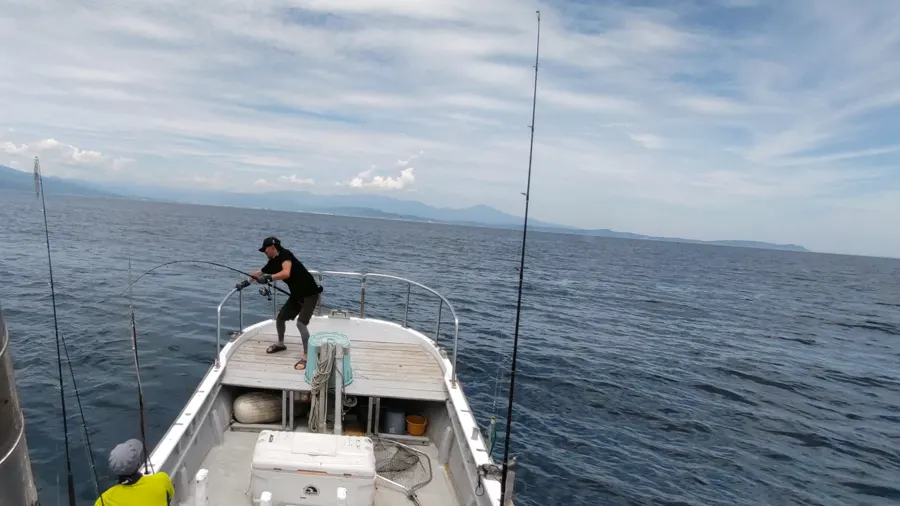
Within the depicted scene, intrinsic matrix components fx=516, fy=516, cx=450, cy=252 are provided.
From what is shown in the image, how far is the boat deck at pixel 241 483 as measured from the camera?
5531 mm

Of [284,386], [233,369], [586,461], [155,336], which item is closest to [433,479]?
[284,386]

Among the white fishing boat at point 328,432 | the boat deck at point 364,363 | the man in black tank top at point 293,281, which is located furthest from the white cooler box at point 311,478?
the man in black tank top at point 293,281

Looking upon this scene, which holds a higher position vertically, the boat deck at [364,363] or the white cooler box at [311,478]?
the boat deck at [364,363]

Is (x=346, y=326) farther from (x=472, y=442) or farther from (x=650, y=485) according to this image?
(x=650, y=485)

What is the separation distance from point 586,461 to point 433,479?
5479 mm

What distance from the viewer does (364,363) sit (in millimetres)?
8180

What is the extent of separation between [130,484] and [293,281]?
420cm

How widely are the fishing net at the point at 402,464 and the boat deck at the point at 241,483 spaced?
9 cm

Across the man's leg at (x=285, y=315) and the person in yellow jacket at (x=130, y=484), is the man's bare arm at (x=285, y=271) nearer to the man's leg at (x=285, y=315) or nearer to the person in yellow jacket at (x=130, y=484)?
the man's leg at (x=285, y=315)

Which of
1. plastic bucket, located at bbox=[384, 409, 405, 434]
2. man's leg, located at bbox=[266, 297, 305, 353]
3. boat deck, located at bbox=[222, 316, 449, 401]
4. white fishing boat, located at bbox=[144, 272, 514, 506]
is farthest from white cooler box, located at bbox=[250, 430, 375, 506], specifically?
man's leg, located at bbox=[266, 297, 305, 353]

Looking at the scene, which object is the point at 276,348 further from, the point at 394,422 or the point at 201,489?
the point at 201,489

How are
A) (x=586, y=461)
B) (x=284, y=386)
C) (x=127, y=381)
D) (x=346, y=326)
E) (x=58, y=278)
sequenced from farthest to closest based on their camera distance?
1. (x=58, y=278)
2. (x=127, y=381)
3. (x=586, y=461)
4. (x=346, y=326)
5. (x=284, y=386)

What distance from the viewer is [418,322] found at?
838 inches

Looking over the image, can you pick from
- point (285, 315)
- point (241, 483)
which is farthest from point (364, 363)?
point (241, 483)
